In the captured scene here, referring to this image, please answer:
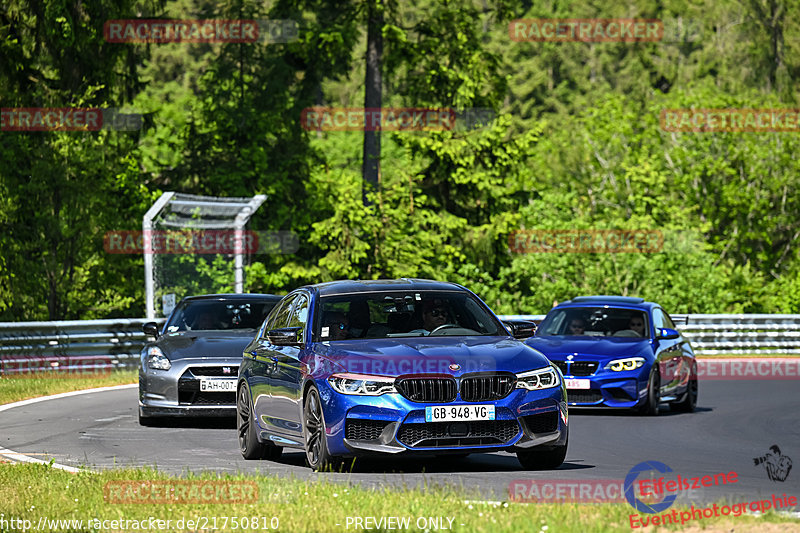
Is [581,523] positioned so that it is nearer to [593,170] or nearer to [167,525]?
[167,525]

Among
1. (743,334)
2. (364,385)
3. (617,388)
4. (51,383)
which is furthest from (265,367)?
(743,334)

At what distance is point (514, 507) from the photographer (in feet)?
29.3

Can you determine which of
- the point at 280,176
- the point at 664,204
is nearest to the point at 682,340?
the point at 280,176

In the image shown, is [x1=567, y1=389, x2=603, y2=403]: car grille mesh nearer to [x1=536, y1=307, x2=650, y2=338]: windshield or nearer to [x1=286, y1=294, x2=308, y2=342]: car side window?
[x1=536, y1=307, x2=650, y2=338]: windshield

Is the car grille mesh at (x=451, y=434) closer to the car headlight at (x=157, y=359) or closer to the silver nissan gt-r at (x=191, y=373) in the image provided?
the silver nissan gt-r at (x=191, y=373)

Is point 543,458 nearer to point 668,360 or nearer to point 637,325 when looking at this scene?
point 668,360

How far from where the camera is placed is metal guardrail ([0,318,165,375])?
26.8 metres

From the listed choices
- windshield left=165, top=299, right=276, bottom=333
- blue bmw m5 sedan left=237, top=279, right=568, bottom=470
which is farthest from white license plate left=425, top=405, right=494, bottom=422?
windshield left=165, top=299, right=276, bottom=333

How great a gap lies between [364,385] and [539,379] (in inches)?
53.8

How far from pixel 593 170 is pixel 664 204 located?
13.3 feet

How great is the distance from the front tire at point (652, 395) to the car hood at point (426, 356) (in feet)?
23.3

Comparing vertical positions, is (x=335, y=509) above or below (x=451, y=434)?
above

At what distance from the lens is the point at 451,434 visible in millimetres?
10984

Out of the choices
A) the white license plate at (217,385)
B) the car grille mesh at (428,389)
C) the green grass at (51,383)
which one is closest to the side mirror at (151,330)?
the white license plate at (217,385)
